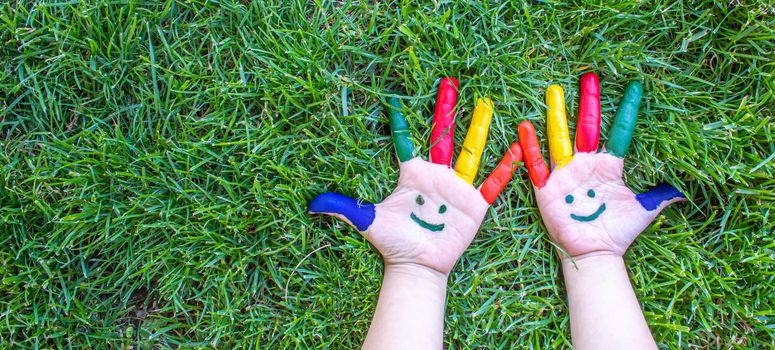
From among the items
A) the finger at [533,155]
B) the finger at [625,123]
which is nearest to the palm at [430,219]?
the finger at [533,155]

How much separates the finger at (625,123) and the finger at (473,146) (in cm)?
40

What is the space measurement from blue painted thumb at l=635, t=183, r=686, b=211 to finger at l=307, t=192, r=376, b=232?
2.85 ft

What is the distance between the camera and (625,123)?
190 cm

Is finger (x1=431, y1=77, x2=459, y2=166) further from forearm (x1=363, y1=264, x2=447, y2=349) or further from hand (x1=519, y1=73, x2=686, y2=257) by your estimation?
forearm (x1=363, y1=264, x2=447, y2=349)

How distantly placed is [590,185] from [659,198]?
0.22 meters

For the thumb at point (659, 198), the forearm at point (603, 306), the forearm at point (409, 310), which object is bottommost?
the forearm at point (409, 310)

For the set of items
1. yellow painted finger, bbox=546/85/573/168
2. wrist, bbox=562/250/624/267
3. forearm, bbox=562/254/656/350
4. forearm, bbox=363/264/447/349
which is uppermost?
yellow painted finger, bbox=546/85/573/168

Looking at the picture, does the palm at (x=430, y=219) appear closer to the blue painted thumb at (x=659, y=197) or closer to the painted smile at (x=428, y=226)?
the painted smile at (x=428, y=226)

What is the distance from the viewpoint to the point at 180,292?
1.99 metres

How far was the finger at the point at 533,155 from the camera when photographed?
1.93 metres

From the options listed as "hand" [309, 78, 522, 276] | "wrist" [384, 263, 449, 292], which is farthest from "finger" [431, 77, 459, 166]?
"wrist" [384, 263, 449, 292]

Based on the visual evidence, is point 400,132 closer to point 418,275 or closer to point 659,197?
point 418,275

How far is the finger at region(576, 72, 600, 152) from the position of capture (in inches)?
75.2

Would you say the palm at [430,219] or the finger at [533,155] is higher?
the finger at [533,155]
